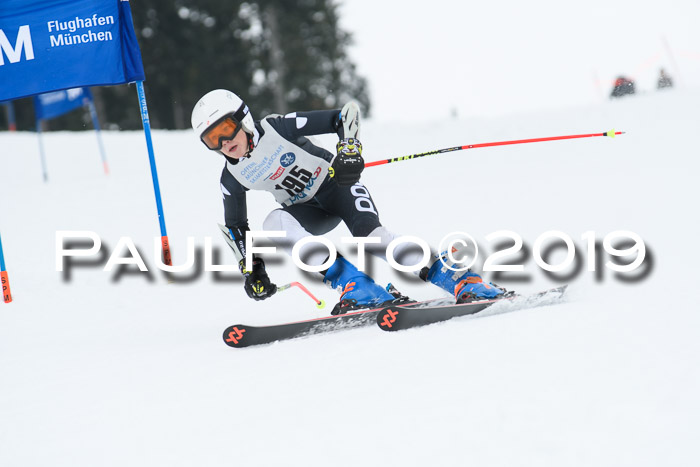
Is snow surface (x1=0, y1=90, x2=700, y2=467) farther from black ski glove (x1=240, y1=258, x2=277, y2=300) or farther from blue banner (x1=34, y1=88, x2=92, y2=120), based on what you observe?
blue banner (x1=34, y1=88, x2=92, y2=120)

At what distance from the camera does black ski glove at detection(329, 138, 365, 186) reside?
351cm

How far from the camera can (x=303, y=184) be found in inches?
152

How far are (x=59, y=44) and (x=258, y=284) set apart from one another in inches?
105

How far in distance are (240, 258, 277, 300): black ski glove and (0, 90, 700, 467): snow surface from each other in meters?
0.38

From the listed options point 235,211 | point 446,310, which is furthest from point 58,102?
point 446,310

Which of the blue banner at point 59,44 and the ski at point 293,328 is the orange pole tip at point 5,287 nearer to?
the blue banner at point 59,44

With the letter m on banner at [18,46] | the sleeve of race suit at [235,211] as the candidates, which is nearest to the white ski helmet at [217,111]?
the sleeve of race suit at [235,211]

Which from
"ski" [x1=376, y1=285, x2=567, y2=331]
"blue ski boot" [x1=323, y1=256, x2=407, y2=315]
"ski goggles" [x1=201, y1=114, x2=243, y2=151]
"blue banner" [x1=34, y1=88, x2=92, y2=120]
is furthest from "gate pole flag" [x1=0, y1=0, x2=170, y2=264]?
"blue banner" [x1=34, y1=88, x2=92, y2=120]

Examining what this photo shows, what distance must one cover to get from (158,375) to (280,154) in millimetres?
1414

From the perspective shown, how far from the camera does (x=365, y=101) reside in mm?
29781

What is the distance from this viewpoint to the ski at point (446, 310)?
3088 mm

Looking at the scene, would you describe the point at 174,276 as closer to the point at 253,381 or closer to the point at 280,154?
the point at 280,154

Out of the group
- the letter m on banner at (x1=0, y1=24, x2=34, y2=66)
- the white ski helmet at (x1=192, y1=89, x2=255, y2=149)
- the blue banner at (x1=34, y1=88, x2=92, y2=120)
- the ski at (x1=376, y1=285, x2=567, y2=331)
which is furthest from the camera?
the blue banner at (x1=34, y1=88, x2=92, y2=120)

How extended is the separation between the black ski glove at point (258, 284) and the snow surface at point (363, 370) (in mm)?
377
